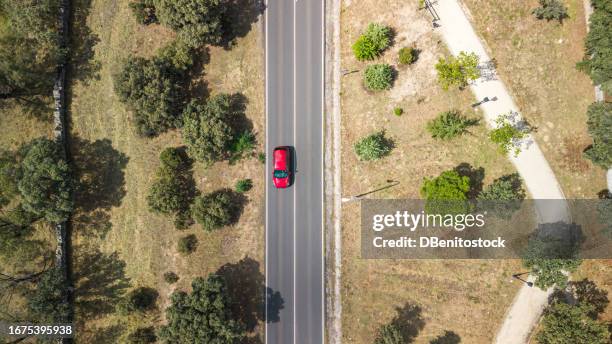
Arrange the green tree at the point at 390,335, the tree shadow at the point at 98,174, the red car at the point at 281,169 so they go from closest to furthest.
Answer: the green tree at the point at 390,335 → the red car at the point at 281,169 → the tree shadow at the point at 98,174

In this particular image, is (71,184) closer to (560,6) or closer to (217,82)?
(217,82)

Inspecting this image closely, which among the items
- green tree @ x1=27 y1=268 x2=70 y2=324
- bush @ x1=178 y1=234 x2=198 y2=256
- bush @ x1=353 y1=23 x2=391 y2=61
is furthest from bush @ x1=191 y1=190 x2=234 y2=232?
bush @ x1=353 y1=23 x2=391 y2=61

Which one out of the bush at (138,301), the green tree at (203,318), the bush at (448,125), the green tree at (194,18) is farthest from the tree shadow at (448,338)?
the green tree at (194,18)

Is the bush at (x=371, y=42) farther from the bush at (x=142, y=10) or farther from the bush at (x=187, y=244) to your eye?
the bush at (x=187, y=244)

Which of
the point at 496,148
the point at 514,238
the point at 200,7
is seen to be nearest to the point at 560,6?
the point at 496,148

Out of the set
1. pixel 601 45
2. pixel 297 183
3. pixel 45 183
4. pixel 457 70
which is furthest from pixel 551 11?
pixel 45 183
